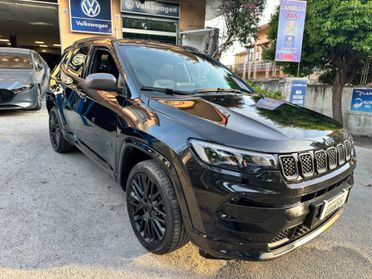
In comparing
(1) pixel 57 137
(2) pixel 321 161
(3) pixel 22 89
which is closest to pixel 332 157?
(2) pixel 321 161

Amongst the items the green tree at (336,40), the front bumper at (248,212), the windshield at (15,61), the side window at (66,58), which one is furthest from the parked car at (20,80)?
the green tree at (336,40)

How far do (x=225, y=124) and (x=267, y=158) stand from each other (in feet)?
1.28

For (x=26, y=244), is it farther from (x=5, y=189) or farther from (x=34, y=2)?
(x=34, y=2)

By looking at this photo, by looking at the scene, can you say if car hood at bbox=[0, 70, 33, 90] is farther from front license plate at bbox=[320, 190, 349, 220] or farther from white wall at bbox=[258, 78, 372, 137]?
front license plate at bbox=[320, 190, 349, 220]

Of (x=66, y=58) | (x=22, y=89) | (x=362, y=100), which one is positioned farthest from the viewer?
(x=362, y=100)

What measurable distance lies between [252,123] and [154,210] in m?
1.01

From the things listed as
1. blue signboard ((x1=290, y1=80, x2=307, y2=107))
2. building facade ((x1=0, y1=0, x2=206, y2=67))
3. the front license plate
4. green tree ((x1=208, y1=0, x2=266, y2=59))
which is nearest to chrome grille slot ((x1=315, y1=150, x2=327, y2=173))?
the front license plate

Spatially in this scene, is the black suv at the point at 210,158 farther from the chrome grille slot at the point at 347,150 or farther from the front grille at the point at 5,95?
the front grille at the point at 5,95

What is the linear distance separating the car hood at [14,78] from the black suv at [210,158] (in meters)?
4.86

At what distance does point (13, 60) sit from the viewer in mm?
7918

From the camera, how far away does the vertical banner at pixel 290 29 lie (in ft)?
24.1

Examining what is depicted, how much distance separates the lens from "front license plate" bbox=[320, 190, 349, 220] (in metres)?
2.01

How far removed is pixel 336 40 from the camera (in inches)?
307

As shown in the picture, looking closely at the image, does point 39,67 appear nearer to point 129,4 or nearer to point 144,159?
point 129,4
